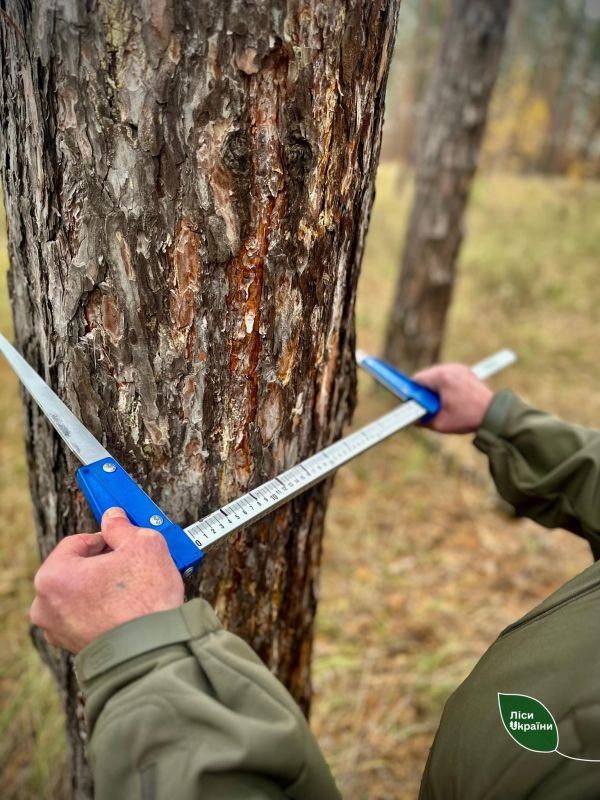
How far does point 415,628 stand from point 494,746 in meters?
1.90

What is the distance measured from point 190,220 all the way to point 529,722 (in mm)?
1049

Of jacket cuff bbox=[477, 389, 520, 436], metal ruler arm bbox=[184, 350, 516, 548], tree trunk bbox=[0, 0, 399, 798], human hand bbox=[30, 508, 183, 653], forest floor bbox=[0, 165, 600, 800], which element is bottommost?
forest floor bbox=[0, 165, 600, 800]

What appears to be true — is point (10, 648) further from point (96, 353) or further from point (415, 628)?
point (96, 353)

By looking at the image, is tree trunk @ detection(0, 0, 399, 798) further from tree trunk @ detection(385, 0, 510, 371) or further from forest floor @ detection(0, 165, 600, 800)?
tree trunk @ detection(385, 0, 510, 371)

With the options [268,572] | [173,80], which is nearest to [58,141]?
[173,80]

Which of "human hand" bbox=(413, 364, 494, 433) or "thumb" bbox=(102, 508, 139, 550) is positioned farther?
"human hand" bbox=(413, 364, 494, 433)

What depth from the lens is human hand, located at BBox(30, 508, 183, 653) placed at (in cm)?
83

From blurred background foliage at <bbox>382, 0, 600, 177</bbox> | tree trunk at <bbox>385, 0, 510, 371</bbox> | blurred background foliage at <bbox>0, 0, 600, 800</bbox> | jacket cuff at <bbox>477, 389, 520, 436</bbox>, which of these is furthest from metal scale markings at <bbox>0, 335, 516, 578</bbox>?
blurred background foliage at <bbox>382, 0, 600, 177</bbox>

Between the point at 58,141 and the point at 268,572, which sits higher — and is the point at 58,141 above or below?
above

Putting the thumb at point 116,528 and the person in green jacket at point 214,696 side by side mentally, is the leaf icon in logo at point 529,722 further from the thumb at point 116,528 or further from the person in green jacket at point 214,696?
the thumb at point 116,528

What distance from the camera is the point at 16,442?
3.72 meters

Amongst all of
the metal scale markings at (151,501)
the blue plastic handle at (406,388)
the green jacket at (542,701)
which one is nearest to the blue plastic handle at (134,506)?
the metal scale markings at (151,501)

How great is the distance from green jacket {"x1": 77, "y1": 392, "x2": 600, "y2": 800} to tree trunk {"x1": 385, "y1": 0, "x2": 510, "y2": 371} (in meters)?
3.54

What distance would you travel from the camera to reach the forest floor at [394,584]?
7.32ft
